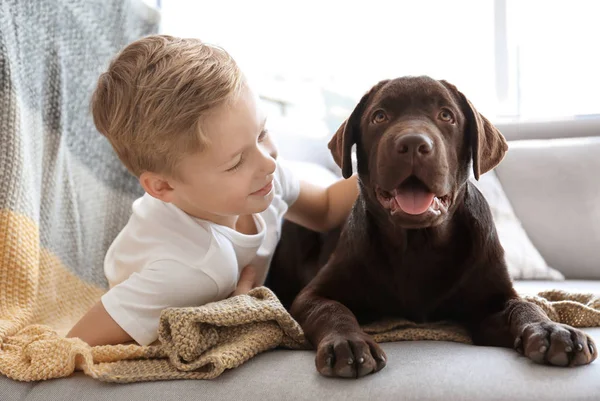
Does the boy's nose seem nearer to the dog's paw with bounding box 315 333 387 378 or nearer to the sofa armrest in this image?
the dog's paw with bounding box 315 333 387 378

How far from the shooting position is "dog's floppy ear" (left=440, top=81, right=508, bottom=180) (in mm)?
1623

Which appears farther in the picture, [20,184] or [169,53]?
[20,184]

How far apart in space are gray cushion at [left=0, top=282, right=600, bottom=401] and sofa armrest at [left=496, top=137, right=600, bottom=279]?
1216 mm

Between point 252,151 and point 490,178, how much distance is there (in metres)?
1.38

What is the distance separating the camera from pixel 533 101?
4109 millimetres

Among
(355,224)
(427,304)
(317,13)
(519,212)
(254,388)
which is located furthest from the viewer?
(317,13)

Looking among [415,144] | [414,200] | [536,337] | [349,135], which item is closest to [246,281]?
[349,135]

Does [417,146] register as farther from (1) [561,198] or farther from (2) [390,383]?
(1) [561,198]

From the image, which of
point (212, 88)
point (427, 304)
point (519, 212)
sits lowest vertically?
point (519, 212)

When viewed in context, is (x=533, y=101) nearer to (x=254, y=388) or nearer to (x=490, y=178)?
(x=490, y=178)

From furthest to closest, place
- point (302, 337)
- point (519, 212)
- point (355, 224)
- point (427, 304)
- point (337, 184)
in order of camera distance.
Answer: point (519, 212)
point (337, 184)
point (355, 224)
point (427, 304)
point (302, 337)

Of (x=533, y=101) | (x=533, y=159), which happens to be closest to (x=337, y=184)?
(x=533, y=159)

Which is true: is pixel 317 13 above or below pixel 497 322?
above

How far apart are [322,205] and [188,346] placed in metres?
1.09
